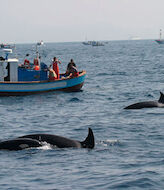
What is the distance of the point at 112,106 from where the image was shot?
2544 cm

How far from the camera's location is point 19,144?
15.1 metres

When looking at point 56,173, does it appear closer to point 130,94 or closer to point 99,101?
point 99,101

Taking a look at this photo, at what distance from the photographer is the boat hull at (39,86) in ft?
97.1

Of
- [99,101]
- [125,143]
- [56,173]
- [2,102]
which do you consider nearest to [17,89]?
[2,102]

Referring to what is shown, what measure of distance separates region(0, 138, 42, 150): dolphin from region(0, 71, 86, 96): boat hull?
14552mm

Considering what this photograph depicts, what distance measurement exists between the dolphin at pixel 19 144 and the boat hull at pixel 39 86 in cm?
1455

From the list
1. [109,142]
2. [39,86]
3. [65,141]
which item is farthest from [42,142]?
[39,86]

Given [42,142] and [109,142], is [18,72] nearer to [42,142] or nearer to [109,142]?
[109,142]

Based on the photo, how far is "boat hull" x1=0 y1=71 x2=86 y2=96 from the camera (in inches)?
1165

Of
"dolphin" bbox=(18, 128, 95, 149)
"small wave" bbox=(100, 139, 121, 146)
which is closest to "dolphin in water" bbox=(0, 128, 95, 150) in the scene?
"dolphin" bbox=(18, 128, 95, 149)

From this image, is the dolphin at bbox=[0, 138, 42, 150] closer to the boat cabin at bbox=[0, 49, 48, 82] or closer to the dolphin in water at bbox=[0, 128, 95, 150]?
the dolphin in water at bbox=[0, 128, 95, 150]

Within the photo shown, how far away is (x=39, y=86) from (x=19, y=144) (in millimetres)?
15821

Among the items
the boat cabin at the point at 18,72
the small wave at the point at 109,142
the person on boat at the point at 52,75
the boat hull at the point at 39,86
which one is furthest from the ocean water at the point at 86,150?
the person on boat at the point at 52,75

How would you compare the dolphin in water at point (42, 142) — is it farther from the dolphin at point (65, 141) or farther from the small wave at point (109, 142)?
the small wave at point (109, 142)
